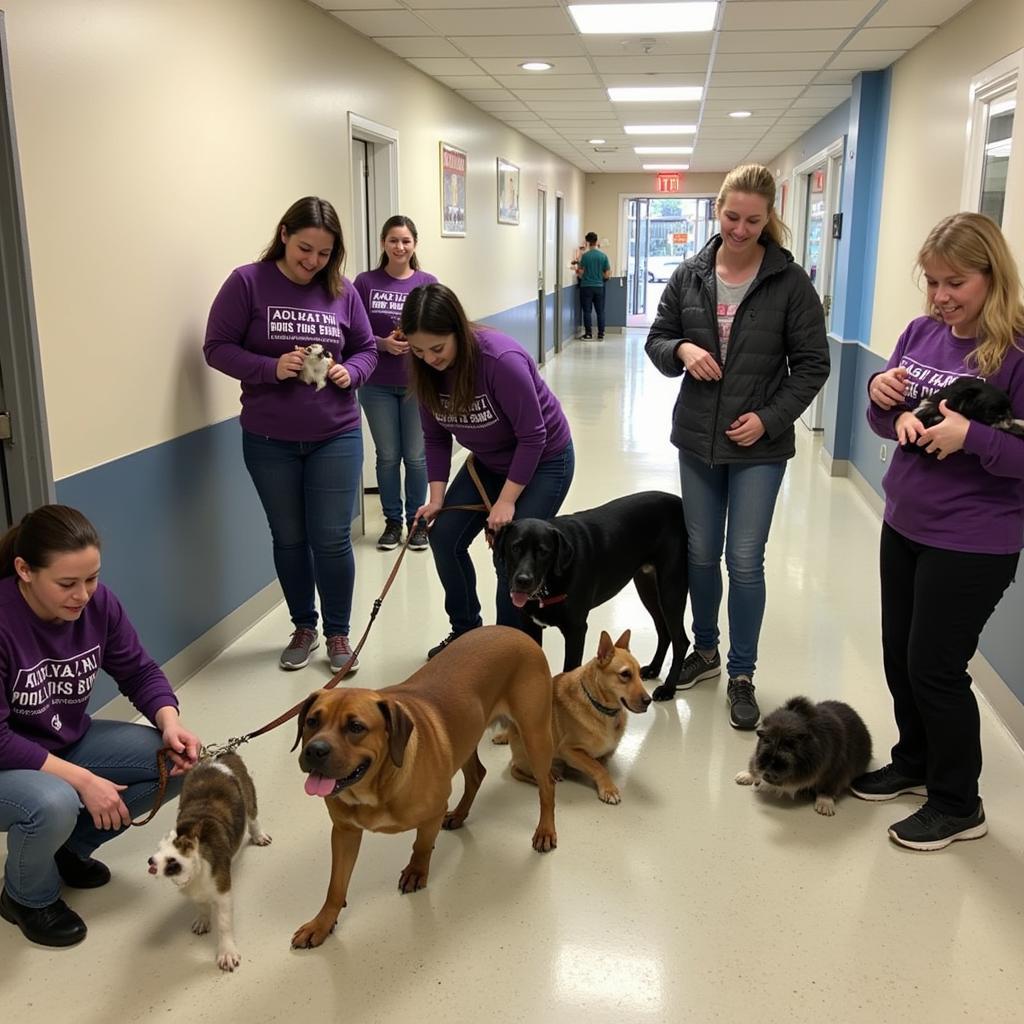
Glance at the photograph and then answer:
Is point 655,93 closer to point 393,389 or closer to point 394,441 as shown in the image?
point 393,389

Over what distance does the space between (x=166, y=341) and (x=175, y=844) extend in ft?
6.29

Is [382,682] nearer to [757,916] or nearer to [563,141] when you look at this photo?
[757,916]

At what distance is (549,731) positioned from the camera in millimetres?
2373

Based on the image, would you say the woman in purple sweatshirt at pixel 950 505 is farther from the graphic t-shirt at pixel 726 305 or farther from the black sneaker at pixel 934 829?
the graphic t-shirt at pixel 726 305

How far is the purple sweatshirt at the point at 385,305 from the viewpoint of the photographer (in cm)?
480

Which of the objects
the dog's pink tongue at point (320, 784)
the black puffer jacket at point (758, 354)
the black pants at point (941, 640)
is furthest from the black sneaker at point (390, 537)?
the dog's pink tongue at point (320, 784)

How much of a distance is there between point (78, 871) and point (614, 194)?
15.8 meters

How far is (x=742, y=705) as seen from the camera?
121 inches

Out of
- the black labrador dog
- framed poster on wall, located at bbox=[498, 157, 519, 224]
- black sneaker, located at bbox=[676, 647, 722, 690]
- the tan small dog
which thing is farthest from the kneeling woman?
framed poster on wall, located at bbox=[498, 157, 519, 224]

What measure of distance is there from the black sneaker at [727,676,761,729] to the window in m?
2.08

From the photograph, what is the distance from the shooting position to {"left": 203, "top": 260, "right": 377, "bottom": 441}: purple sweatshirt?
10.6 ft

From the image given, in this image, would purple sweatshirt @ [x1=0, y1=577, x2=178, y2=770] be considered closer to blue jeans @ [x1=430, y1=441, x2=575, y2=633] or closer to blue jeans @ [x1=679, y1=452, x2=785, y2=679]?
blue jeans @ [x1=430, y1=441, x2=575, y2=633]

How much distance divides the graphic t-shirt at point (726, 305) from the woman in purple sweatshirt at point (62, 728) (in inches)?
75.2

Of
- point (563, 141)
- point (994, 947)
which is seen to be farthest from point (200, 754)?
point (563, 141)
